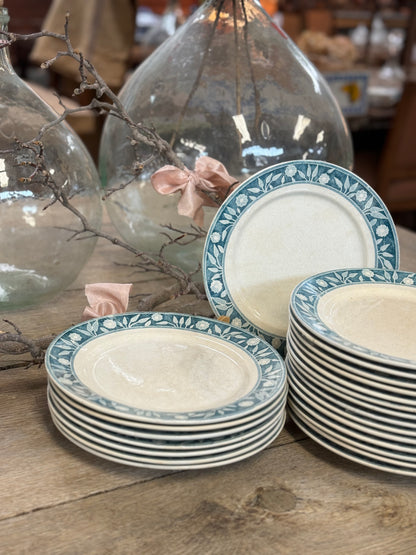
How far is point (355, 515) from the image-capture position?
0.51 m

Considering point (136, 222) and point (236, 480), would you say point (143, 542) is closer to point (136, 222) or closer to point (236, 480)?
point (236, 480)

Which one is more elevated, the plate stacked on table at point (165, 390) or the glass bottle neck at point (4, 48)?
the glass bottle neck at point (4, 48)

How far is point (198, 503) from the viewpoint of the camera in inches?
20.2

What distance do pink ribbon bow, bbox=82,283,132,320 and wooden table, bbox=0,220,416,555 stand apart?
13cm

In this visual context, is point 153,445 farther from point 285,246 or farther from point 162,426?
point 285,246

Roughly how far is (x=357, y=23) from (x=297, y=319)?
5565 mm

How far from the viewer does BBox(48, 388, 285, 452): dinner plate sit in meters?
0.50

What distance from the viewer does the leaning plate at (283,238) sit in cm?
71

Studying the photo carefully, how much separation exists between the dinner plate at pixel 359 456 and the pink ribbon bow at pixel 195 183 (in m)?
0.30

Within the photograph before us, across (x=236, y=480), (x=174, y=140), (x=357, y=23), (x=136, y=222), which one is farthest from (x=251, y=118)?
(x=357, y=23)

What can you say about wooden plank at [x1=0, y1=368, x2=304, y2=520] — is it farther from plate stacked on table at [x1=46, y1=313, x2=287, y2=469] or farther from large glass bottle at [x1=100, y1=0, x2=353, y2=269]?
large glass bottle at [x1=100, y1=0, x2=353, y2=269]

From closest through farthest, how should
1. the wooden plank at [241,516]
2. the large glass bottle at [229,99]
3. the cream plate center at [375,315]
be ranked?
the wooden plank at [241,516] < the cream plate center at [375,315] < the large glass bottle at [229,99]

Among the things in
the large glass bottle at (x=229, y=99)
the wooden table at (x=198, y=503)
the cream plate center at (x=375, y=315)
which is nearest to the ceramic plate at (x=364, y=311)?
the cream plate center at (x=375, y=315)

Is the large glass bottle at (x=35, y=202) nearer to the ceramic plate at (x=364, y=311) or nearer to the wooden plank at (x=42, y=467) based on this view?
the wooden plank at (x=42, y=467)
